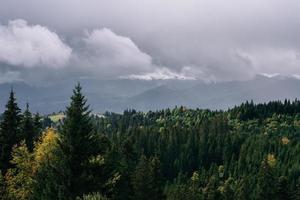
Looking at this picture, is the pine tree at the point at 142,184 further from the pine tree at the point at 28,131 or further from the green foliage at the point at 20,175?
the green foliage at the point at 20,175

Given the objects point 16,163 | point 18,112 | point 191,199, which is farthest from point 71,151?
point 191,199

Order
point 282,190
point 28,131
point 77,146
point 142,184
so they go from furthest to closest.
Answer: point 282,190
point 28,131
point 142,184
point 77,146

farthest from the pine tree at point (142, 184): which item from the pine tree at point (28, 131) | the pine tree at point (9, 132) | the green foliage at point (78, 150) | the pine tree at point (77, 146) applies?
the pine tree at point (77, 146)

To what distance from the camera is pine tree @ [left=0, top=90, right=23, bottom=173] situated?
5756cm

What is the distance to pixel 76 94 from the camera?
43219 millimetres

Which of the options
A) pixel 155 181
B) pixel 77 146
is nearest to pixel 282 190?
pixel 155 181

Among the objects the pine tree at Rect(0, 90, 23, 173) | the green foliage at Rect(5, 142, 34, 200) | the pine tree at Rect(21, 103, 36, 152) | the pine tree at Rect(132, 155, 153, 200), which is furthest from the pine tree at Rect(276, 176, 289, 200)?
the green foliage at Rect(5, 142, 34, 200)

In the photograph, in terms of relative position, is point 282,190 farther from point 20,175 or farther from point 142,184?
point 20,175

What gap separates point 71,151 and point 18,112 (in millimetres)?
23326

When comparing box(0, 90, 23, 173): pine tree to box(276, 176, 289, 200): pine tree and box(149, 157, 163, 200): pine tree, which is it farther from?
box(276, 176, 289, 200): pine tree

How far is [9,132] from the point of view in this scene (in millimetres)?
59375

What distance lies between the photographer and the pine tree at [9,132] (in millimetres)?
57562

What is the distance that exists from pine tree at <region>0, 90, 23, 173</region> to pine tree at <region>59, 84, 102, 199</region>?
18.8m

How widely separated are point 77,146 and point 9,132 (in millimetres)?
21989
